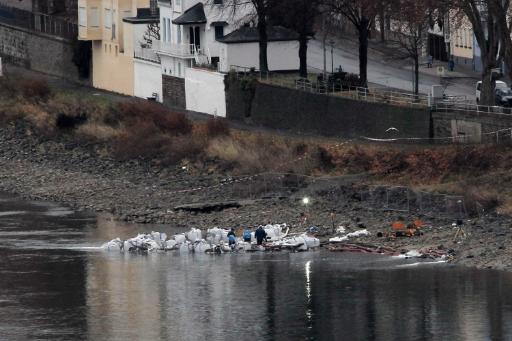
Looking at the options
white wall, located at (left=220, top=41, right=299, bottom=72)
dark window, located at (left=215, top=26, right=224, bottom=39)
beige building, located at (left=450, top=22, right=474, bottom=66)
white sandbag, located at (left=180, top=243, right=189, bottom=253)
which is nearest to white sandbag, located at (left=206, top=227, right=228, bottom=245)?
white sandbag, located at (left=180, top=243, right=189, bottom=253)

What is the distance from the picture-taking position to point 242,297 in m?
58.2

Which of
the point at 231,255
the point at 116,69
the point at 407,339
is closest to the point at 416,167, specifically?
the point at 231,255

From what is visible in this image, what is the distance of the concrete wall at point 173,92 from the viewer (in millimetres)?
93750

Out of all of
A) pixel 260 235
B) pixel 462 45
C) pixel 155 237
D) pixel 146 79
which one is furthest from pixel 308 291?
pixel 146 79

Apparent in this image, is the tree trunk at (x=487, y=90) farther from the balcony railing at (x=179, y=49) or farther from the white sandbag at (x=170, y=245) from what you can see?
the balcony railing at (x=179, y=49)

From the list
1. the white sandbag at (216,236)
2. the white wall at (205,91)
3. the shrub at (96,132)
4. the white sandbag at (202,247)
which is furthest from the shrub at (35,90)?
the white sandbag at (202,247)

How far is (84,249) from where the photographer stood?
66.8 meters

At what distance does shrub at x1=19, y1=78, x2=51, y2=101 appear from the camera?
336 feet

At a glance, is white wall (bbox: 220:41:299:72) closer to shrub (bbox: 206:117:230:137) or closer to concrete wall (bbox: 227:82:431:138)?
concrete wall (bbox: 227:82:431:138)

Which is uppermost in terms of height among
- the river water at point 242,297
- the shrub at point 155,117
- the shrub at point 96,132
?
the shrub at point 155,117

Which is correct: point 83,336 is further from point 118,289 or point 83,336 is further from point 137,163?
point 137,163

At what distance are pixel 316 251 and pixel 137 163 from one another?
22.7 meters

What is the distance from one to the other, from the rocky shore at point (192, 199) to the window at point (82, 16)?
13.6 metres

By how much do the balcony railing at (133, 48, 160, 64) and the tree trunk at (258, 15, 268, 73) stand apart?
1168 centimetres
